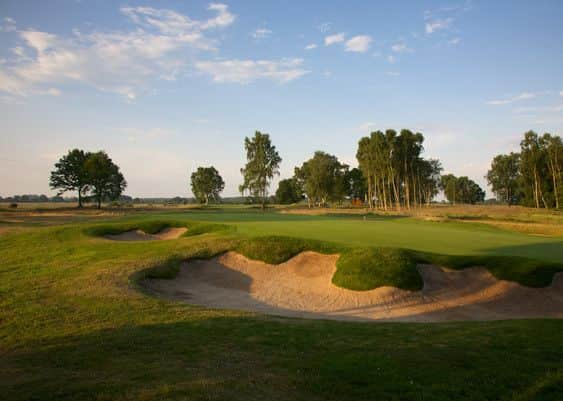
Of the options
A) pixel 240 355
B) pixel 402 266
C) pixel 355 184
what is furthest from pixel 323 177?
pixel 240 355

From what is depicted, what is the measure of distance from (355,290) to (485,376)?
30.3 feet

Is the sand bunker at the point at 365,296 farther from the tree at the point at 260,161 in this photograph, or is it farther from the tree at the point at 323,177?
the tree at the point at 323,177

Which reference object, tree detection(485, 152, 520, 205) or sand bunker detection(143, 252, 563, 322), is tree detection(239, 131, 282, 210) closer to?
sand bunker detection(143, 252, 563, 322)

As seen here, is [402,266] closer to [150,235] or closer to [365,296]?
[365,296]

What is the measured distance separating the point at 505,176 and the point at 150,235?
132 meters

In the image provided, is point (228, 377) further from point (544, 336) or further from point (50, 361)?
point (544, 336)

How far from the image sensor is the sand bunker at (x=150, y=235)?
29656mm

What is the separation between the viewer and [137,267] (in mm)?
16906

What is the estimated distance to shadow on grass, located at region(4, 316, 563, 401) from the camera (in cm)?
586

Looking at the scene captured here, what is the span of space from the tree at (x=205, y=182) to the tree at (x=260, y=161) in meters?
63.3

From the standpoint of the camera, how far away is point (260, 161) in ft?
262

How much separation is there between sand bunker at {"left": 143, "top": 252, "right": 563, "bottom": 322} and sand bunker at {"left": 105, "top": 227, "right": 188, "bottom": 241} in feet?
41.9

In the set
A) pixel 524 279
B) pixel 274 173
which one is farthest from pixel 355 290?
pixel 274 173

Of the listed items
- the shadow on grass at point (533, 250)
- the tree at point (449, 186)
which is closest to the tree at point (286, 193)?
the tree at point (449, 186)
